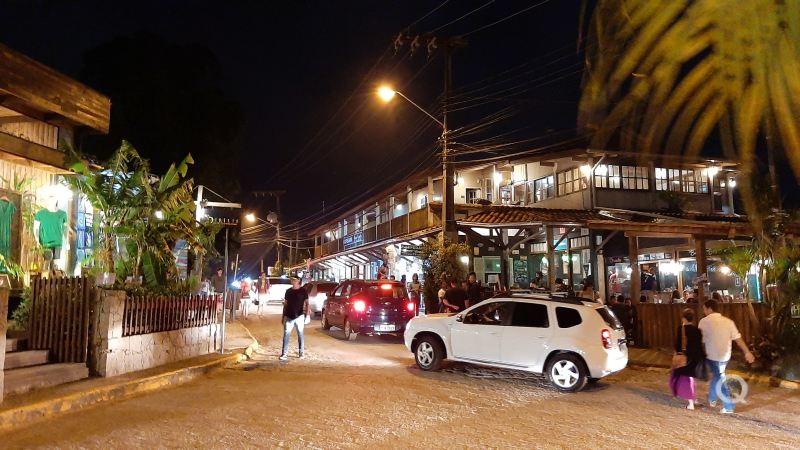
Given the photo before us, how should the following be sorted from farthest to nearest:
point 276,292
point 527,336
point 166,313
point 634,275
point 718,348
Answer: point 276,292 → point 634,275 → point 166,313 → point 527,336 → point 718,348

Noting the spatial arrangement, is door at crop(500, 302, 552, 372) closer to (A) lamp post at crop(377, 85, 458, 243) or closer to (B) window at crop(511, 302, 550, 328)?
(B) window at crop(511, 302, 550, 328)

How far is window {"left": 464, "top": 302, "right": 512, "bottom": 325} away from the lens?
10875mm

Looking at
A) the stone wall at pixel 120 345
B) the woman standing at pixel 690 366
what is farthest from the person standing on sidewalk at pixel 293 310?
the woman standing at pixel 690 366

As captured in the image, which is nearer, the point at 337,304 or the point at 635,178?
the point at 337,304

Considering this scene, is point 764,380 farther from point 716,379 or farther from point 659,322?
point 659,322

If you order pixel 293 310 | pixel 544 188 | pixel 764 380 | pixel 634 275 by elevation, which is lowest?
pixel 764 380

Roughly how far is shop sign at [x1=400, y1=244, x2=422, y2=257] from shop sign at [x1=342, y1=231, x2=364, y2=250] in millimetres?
9219

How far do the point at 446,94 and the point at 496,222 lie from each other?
449 centimetres

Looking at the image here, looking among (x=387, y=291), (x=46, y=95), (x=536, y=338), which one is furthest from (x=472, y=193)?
(x=46, y=95)

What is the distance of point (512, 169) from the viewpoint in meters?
28.2

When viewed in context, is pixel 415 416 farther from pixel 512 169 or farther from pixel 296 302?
pixel 512 169

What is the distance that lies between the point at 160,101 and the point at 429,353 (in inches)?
691

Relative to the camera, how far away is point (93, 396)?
848 centimetres

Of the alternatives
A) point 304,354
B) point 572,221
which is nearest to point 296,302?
point 304,354
